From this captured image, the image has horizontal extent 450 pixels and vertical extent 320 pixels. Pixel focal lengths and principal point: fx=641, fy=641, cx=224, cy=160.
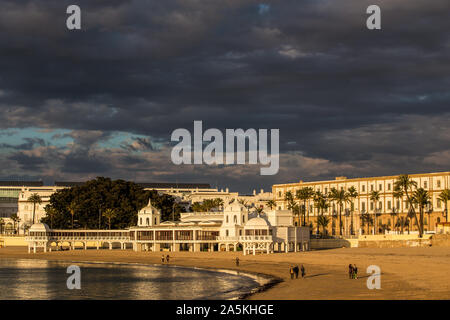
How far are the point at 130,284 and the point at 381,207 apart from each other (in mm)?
117563

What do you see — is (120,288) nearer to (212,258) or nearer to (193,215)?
(212,258)

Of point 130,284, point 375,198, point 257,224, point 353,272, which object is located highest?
point 375,198

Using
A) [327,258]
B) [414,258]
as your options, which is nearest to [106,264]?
[327,258]

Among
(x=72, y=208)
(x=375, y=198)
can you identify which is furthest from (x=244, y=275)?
(x=375, y=198)

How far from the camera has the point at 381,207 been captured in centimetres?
17862

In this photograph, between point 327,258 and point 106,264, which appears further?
point 106,264

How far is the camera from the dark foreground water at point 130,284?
6347 cm

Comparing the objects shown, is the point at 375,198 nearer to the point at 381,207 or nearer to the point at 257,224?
the point at 381,207

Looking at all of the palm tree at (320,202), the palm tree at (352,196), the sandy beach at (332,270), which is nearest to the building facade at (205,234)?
the sandy beach at (332,270)

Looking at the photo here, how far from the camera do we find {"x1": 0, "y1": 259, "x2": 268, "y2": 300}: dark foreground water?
6347 centimetres

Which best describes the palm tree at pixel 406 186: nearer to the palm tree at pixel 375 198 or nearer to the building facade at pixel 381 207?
the building facade at pixel 381 207

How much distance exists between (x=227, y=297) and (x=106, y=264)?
5980 cm
